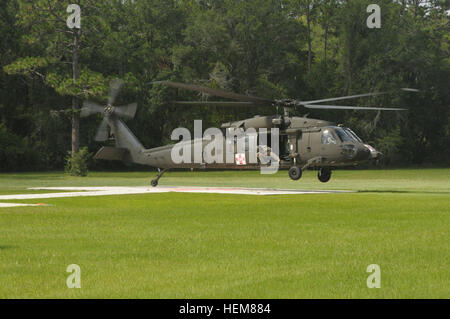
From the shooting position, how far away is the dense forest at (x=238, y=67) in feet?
227

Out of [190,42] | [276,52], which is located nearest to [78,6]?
[190,42]

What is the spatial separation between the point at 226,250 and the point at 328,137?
1812 centimetres

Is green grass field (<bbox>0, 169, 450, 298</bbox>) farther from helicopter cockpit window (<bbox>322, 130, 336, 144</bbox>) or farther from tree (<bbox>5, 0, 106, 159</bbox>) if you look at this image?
tree (<bbox>5, 0, 106, 159</bbox>)

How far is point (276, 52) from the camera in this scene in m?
76.9

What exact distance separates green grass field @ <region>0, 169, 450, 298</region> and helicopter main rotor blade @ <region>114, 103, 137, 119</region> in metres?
14.6

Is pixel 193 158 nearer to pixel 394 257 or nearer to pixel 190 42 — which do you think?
pixel 394 257

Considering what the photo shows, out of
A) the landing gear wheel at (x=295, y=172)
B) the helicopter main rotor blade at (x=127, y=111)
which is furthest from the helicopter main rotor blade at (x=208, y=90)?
the helicopter main rotor blade at (x=127, y=111)

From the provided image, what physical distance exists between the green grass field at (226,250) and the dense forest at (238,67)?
159 ft

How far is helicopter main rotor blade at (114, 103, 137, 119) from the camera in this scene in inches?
1432

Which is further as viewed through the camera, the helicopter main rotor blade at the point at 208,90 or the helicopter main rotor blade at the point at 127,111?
the helicopter main rotor blade at the point at 127,111

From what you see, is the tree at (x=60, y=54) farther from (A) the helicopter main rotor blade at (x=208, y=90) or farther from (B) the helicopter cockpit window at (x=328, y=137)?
(B) the helicopter cockpit window at (x=328, y=137)

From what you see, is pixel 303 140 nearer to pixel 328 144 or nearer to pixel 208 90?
pixel 328 144

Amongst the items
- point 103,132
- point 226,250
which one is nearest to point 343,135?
point 103,132

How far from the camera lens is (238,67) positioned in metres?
76.9
